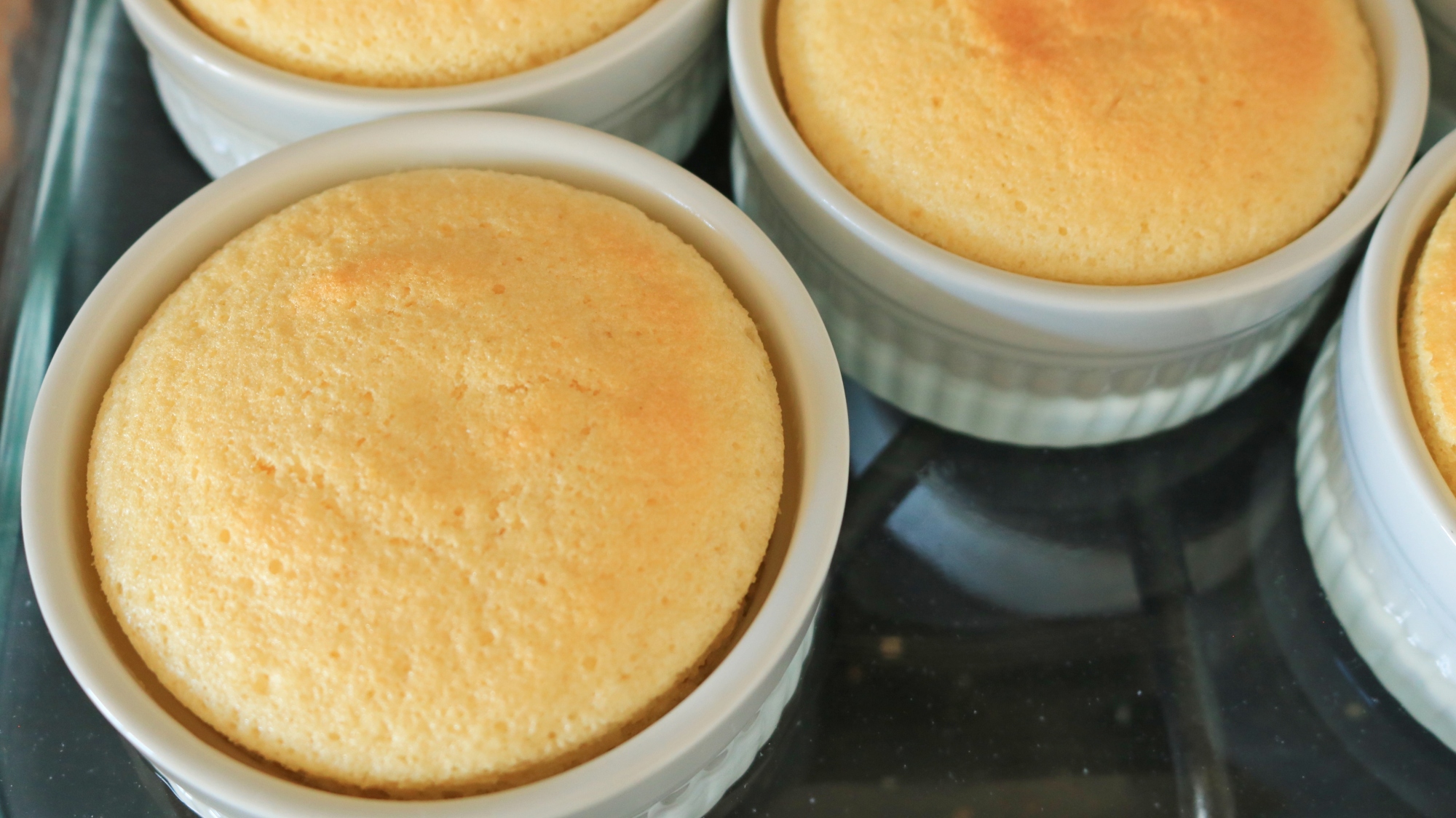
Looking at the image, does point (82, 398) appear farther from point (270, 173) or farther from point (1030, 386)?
point (1030, 386)

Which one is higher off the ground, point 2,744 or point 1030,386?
point 1030,386

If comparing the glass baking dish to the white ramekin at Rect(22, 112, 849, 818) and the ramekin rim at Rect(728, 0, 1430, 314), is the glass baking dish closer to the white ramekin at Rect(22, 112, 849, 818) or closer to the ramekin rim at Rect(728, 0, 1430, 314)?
the white ramekin at Rect(22, 112, 849, 818)

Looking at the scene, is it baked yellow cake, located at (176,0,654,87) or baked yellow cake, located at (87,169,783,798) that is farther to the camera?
baked yellow cake, located at (176,0,654,87)

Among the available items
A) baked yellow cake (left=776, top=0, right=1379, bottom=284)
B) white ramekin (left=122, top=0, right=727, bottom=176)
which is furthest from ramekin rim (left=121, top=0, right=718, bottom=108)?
baked yellow cake (left=776, top=0, right=1379, bottom=284)

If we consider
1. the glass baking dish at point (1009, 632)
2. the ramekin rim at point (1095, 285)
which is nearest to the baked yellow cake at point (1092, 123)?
the ramekin rim at point (1095, 285)

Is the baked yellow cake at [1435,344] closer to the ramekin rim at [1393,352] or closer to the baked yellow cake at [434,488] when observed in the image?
the ramekin rim at [1393,352]

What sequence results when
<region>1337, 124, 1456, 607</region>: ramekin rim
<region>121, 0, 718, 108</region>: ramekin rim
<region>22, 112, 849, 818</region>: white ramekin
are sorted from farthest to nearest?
<region>121, 0, 718, 108</region>: ramekin rim → <region>1337, 124, 1456, 607</region>: ramekin rim → <region>22, 112, 849, 818</region>: white ramekin

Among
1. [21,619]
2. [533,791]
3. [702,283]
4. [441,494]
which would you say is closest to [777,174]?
[702,283]

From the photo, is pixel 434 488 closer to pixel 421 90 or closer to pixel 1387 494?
pixel 421 90
